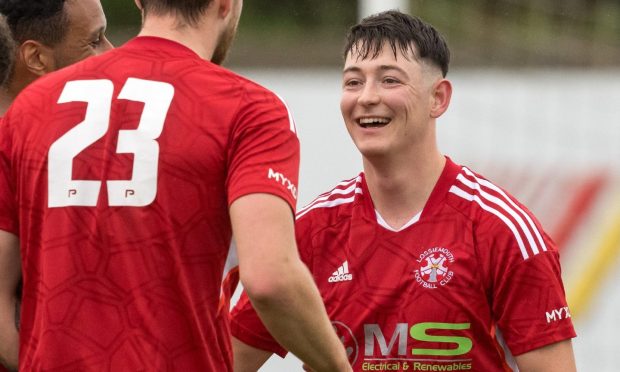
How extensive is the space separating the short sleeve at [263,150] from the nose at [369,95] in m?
0.95

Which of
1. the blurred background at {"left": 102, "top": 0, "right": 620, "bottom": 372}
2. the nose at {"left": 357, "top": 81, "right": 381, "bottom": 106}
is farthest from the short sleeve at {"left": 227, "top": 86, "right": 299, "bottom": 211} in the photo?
the blurred background at {"left": 102, "top": 0, "right": 620, "bottom": 372}

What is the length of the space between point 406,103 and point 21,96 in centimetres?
132

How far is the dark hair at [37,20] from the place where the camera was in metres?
3.53

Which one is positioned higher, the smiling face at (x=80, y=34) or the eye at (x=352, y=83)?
the smiling face at (x=80, y=34)

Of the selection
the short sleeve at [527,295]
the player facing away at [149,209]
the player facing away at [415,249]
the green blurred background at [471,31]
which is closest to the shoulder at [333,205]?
the player facing away at [415,249]

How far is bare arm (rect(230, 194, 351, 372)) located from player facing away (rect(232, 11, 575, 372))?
0.93m

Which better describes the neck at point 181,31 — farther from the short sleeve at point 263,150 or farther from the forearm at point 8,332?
the forearm at point 8,332

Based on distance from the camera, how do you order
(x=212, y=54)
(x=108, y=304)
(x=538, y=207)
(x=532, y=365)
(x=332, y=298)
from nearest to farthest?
(x=108, y=304)
(x=212, y=54)
(x=532, y=365)
(x=332, y=298)
(x=538, y=207)

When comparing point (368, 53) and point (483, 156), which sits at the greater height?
point (368, 53)

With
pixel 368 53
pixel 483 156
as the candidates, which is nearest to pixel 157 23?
pixel 368 53

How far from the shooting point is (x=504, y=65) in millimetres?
8406

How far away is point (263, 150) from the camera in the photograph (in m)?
2.72

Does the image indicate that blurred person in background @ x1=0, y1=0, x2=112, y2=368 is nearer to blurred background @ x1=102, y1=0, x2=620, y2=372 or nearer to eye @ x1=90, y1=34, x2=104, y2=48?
eye @ x1=90, y1=34, x2=104, y2=48

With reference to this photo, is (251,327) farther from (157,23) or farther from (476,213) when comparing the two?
(157,23)
